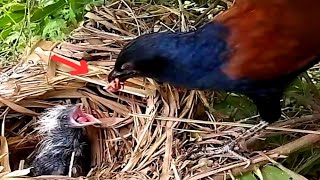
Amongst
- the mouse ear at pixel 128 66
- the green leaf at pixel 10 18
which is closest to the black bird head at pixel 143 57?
the mouse ear at pixel 128 66

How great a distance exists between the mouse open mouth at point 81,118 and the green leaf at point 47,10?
504 mm

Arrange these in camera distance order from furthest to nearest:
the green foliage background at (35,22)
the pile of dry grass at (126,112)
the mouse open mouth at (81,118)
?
the green foliage background at (35,22) < the mouse open mouth at (81,118) < the pile of dry grass at (126,112)

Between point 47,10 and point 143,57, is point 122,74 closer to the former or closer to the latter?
point 143,57

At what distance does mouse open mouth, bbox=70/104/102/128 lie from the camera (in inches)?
92.4

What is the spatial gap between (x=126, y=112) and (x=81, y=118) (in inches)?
5.8

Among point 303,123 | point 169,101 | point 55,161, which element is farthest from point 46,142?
point 303,123

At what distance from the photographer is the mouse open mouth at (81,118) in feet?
7.70

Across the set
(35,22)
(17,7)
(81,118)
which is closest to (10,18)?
(17,7)

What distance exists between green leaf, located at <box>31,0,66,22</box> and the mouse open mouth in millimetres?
504

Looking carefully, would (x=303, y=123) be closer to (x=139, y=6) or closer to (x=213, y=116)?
(x=213, y=116)

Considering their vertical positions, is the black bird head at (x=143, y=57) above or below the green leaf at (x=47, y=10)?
below
